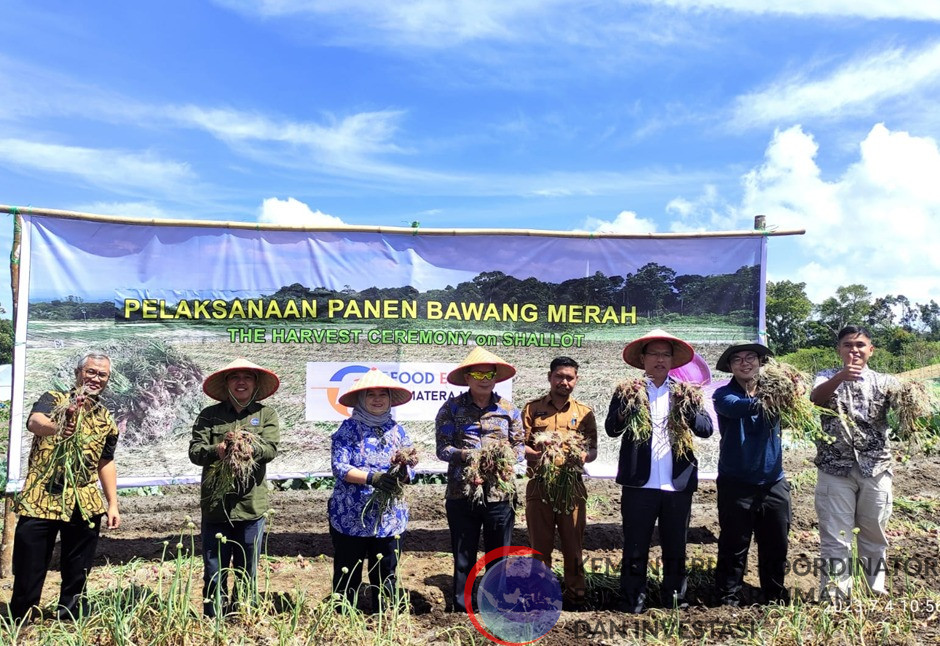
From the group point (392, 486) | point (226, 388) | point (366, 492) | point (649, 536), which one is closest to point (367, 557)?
point (366, 492)

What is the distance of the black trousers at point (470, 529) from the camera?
4301mm

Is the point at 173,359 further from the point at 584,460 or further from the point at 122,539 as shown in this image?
the point at 584,460

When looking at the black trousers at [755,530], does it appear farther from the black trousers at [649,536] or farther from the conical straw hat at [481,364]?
the conical straw hat at [481,364]

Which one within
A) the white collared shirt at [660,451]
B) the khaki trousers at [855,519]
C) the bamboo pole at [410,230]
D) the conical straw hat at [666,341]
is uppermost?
the bamboo pole at [410,230]

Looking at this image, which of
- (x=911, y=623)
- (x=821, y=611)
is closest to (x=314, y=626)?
(x=821, y=611)

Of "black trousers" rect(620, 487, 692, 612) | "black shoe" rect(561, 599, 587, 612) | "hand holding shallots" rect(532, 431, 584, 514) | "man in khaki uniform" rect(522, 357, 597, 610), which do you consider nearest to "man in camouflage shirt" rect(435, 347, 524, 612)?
"hand holding shallots" rect(532, 431, 584, 514)

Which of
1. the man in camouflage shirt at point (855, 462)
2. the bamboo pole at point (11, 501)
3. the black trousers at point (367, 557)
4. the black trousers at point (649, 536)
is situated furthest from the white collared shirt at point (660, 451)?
the bamboo pole at point (11, 501)

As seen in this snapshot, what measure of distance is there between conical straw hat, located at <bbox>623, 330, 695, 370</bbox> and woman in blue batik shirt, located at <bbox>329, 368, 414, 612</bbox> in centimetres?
183

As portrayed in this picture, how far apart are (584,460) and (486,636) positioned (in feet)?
4.36

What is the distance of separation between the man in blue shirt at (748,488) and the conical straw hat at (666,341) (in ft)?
1.09

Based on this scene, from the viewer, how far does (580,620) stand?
3.81 m

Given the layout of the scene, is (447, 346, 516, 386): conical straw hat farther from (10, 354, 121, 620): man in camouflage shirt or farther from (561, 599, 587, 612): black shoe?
(10, 354, 121, 620): man in camouflage shirt

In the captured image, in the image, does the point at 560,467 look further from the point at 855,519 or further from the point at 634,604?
the point at 855,519

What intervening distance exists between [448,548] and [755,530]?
2.65 metres
